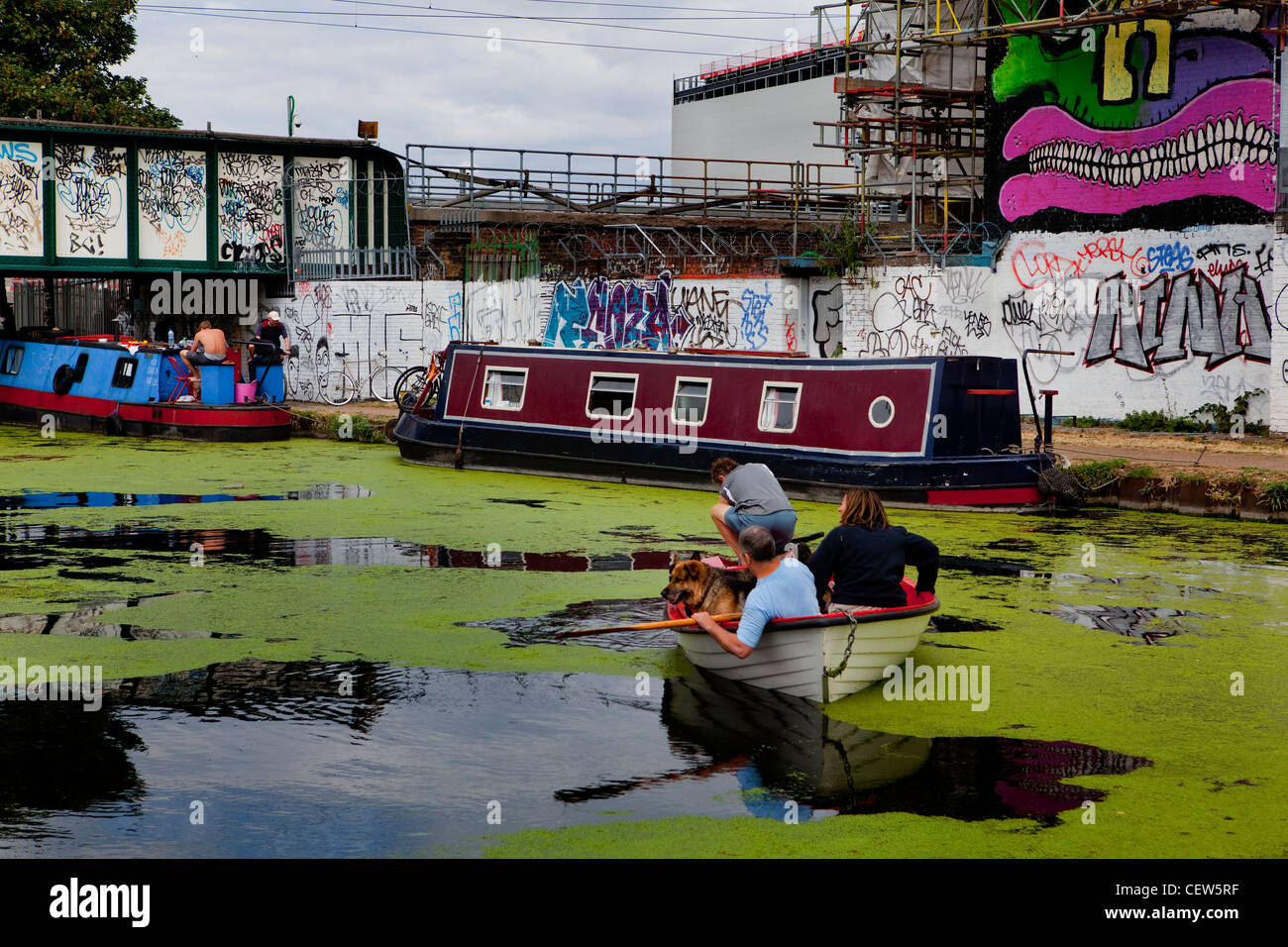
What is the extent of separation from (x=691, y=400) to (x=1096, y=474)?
452 centimetres

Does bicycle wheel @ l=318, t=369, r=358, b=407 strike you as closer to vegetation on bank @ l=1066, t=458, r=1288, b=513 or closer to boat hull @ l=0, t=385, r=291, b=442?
boat hull @ l=0, t=385, r=291, b=442

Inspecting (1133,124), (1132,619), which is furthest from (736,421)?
(1133,124)

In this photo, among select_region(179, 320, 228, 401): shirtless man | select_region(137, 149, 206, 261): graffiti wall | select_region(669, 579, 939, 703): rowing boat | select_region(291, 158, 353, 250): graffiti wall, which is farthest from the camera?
select_region(291, 158, 353, 250): graffiti wall

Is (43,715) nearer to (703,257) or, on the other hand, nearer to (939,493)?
(939,493)

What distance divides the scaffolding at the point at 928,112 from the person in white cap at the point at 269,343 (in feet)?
31.0

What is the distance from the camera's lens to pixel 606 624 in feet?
28.9

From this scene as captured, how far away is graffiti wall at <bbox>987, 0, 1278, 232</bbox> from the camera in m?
16.5

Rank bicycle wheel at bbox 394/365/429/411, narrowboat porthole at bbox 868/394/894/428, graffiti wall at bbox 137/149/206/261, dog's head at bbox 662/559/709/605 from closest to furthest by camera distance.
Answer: dog's head at bbox 662/559/709/605, narrowboat porthole at bbox 868/394/894/428, bicycle wheel at bbox 394/365/429/411, graffiti wall at bbox 137/149/206/261

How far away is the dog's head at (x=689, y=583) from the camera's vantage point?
7.54 meters

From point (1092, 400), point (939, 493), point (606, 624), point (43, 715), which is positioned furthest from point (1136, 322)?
point (43, 715)

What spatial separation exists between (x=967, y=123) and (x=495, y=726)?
18.8 metres

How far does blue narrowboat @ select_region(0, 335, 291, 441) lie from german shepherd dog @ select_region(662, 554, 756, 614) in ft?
44.3

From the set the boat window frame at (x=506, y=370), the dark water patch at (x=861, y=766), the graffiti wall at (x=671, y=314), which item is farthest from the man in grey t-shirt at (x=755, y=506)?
the graffiti wall at (x=671, y=314)

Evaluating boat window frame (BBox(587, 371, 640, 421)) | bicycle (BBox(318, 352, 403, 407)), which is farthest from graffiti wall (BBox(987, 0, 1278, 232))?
bicycle (BBox(318, 352, 403, 407))
